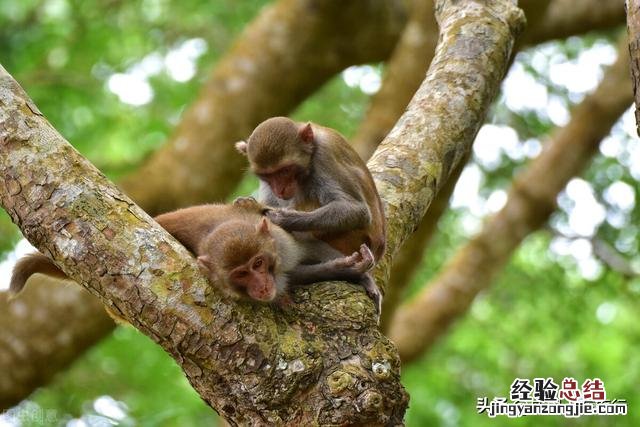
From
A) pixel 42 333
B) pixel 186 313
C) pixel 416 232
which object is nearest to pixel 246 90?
pixel 416 232

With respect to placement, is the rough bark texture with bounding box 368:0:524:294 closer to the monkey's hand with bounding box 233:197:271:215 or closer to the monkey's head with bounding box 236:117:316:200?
the monkey's head with bounding box 236:117:316:200

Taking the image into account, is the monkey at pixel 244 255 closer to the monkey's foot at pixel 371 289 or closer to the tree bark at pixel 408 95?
the monkey's foot at pixel 371 289

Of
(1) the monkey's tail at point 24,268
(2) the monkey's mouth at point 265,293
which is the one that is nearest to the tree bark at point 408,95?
(2) the monkey's mouth at point 265,293

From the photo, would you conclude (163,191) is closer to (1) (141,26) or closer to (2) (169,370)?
(2) (169,370)

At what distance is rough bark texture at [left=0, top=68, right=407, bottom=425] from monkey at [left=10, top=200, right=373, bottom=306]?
0.47m

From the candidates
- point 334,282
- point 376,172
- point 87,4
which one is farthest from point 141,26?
point 334,282

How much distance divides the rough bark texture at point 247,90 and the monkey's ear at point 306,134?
317cm

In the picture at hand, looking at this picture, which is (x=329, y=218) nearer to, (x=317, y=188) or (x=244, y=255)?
(x=317, y=188)

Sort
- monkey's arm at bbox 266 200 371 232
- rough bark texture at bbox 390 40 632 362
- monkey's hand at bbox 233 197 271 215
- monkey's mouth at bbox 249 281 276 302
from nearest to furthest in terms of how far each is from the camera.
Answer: monkey's mouth at bbox 249 281 276 302, monkey's arm at bbox 266 200 371 232, monkey's hand at bbox 233 197 271 215, rough bark texture at bbox 390 40 632 362

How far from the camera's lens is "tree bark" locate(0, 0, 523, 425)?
321cm

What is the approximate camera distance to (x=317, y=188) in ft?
16.1

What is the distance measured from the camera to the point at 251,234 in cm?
434

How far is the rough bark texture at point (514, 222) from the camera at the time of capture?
388 inches

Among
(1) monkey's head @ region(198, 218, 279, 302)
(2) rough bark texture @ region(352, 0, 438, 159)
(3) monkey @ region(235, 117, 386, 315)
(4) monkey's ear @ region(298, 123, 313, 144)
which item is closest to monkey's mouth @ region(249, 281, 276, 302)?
(1) monkey's head @ region(198, 218, 279, 302)
